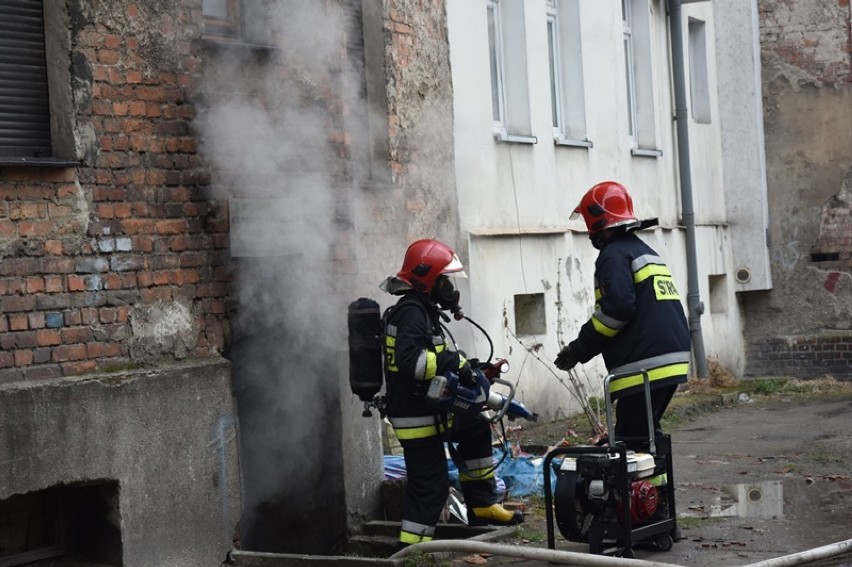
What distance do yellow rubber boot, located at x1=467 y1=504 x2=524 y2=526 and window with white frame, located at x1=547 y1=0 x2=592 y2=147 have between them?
662 cm

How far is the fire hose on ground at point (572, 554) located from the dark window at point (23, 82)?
9.43 ft

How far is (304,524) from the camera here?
8109mm

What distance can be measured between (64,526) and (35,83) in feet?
7.75

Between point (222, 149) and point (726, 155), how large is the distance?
11245 millimetres

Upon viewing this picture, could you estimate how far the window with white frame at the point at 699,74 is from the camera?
56.4 ft

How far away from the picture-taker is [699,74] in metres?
17.3

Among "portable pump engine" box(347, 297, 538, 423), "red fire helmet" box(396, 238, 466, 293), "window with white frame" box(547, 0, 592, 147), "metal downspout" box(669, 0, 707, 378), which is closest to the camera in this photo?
"red fire helmet" box(396, 238, 466, 293)

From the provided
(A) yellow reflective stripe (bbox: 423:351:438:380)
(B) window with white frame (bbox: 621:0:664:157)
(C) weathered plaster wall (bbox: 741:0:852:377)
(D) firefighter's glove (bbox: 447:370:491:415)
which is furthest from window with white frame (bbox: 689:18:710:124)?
(A) yellow reflective stripe (bbox: 423:351:438:380)

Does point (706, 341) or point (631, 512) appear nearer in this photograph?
point (631, 512)

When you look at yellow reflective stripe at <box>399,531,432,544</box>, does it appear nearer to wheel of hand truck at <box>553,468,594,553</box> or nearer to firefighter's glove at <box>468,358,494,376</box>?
wheel of hand truck at <box>553,468,594,553</box>

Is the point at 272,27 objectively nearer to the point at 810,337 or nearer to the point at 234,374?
the point at 234,374

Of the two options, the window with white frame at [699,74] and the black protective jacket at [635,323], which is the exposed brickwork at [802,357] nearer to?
the window with white frame at [699,74]

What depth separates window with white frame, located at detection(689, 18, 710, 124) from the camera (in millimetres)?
17188

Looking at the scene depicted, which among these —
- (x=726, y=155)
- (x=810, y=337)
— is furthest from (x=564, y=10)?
(x=810, y=337)
